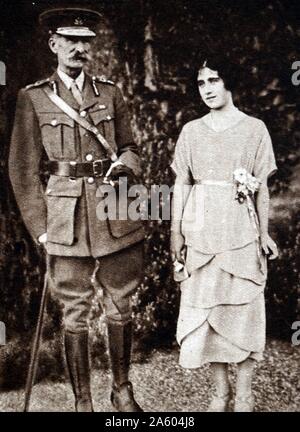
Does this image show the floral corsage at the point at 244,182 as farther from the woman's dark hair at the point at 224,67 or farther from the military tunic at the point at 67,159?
the military tunic at the point at 67,159

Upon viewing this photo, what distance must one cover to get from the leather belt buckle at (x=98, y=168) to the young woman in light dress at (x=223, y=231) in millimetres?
492

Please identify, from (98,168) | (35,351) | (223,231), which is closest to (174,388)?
(35,351)

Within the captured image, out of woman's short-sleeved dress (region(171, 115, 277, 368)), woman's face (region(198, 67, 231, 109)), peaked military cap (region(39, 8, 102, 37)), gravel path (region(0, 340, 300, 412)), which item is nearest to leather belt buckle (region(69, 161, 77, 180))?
woman's short-sleeved dress (region(171, 115, 277, 368))

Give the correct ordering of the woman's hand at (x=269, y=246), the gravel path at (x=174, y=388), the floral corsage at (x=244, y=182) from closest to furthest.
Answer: the floral corsage at (x=244, y=182) < the woman's hand at (x=269, y=246) < the gravel path at (x=174, y=388)

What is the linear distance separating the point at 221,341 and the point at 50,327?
1.14 m

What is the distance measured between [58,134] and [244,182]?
3.99 ft

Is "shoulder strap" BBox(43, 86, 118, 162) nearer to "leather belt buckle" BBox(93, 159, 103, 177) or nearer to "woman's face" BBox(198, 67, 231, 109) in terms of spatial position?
"leather belt buckle" BBox(93, 159, 103, 177)

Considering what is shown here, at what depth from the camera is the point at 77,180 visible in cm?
445

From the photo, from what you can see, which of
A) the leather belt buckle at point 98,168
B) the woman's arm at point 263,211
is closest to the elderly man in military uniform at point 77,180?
the leather belt buckle at point 98,168

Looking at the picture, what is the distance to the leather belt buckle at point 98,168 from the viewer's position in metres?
4.46

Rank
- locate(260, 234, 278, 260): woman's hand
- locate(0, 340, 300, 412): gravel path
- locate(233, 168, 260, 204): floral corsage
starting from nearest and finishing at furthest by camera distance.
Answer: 1. locate(233, 168, 260, 204): floral corsage
2. locate(260, 234, 278, 260): woman's hand
3. locate(0, 340, 300, 412): gravel path

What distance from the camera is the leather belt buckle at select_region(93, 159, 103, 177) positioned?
4.46 metres
